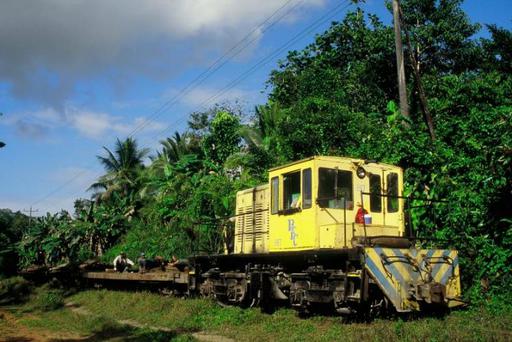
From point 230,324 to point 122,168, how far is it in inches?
1102

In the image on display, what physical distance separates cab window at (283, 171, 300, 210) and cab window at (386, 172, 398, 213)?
6.38 ft

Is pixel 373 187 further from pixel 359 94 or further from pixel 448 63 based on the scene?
pixel 448 63

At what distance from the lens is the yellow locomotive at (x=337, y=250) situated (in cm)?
856

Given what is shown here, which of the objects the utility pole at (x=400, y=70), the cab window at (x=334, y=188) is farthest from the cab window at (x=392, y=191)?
the utility pole at (x=400, y=70)

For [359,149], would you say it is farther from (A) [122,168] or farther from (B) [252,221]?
(A) [122,168]

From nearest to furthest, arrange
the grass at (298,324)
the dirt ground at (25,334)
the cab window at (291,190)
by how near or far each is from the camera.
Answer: the grass at (298,324) < the cab window at (291,190) < the dirt ground at (25,334)

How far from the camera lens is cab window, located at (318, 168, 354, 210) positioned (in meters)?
9.56

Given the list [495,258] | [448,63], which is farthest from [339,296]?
[448,63]

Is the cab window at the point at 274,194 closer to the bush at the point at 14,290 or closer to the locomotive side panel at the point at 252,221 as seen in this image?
the locomotive side panel at the point at 252,221

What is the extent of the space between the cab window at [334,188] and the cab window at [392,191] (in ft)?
3.56

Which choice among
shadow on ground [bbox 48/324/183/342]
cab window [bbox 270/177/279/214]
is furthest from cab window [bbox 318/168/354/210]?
shadow on ground [bbox 48/324/183/342]

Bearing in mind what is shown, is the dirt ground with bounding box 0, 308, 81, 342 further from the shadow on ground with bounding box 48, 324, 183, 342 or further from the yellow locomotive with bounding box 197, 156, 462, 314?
the yellow locomotive with bounding box 197, 156, 462, 314

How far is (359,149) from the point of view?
604 inches

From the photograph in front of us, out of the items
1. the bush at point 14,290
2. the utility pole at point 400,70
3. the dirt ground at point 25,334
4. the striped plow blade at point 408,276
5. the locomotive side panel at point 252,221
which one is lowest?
the dirt ground at point 25,334
